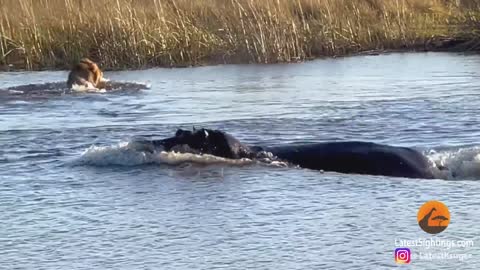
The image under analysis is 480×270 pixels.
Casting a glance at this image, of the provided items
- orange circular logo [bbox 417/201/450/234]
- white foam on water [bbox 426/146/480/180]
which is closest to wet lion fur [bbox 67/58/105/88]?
white foam on water [bbox 426/146/480/180]

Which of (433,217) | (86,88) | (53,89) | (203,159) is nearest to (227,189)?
(203,159)

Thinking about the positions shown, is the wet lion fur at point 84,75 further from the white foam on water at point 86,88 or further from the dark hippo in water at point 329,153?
the dark hippo in water at point 329,153

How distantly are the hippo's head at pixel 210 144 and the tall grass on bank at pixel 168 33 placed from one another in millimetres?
10813

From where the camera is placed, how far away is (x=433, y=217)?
7281mm

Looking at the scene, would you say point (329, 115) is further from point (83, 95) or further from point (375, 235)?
point (375, 235)

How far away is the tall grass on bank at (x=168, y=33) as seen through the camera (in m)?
20.4

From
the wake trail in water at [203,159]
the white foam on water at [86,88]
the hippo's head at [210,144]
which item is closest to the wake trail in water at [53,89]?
the white foam on water at [86,88]

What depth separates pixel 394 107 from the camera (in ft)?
44.0

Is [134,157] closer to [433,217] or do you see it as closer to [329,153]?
[329,153]

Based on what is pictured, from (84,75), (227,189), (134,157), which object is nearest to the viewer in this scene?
(227,189)

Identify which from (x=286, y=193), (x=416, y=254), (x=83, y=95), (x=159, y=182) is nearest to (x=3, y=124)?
(x=83, y=95)

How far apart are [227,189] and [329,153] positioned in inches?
40.2

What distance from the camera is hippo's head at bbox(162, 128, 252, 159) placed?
9234 mm

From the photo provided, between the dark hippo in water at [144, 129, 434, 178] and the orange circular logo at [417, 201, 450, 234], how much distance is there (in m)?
1.06
